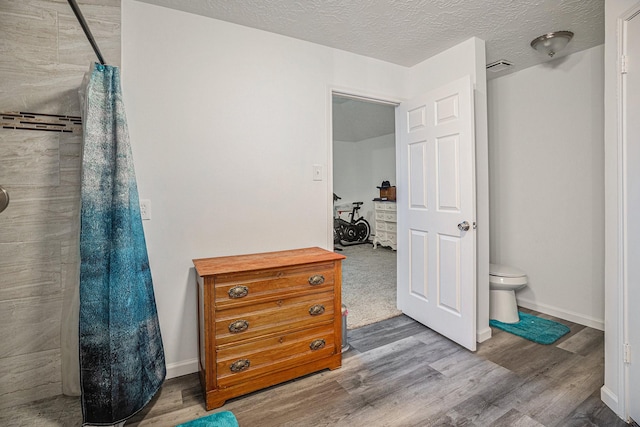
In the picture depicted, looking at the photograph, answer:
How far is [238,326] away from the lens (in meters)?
1.76

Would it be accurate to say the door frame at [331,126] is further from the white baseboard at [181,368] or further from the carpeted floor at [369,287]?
the white baseboard at [181,368]

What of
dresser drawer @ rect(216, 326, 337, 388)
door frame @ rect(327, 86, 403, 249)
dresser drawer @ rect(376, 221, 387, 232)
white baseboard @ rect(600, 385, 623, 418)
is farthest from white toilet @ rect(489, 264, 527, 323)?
dresser drawer @ rect(376, 221, 387, 232)

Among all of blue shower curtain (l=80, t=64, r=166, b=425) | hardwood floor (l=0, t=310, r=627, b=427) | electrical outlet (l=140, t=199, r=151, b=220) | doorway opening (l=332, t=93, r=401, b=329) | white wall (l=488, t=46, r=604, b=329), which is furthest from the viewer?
doorway opening (l=332, t=93, r=401, b=329)

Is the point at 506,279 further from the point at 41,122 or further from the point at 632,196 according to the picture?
the point at 41,122

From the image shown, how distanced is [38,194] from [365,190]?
6589 millimetres

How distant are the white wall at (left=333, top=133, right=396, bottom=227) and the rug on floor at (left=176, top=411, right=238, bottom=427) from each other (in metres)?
6.00

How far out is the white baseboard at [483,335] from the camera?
8.00 feet

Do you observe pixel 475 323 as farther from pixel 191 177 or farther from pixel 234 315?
pixel 191 177

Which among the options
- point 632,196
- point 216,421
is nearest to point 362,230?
point 632,196

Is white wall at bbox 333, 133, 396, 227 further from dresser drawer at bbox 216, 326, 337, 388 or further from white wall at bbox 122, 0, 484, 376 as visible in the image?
dresser drawer at bbox 216, 326, 337, 388

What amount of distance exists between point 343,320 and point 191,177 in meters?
1.51

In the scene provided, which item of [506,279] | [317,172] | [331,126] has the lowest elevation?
[506,279]

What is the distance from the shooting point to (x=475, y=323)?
2.29 m

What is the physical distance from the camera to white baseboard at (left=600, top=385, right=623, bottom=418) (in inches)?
63.4
